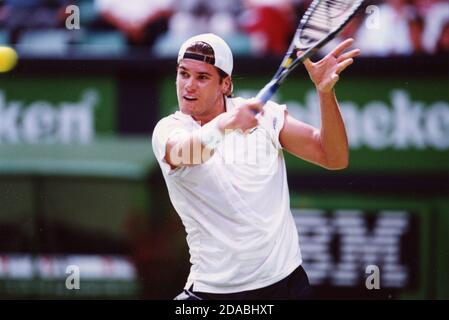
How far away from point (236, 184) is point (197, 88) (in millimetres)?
417

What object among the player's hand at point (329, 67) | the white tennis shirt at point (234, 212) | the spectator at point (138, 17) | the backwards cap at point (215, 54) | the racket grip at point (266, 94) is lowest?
the white tennis shirt at point (234, 212)

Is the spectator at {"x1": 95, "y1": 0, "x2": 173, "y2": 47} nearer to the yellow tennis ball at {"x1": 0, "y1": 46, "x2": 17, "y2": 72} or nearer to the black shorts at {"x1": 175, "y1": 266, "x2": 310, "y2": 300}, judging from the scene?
the yellow tennis ball at {"x1": 0, "y1": 46, "x2": 17, "y2": 72}

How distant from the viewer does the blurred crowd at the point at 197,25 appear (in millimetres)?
6863

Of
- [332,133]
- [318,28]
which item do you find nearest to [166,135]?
[332,133]

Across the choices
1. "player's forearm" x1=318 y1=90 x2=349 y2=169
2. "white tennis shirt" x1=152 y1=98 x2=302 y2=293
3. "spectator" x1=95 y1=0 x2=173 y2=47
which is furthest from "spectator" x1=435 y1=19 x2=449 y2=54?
"white tennis shirt" x1=152 y1=98 x2=302 y2=293

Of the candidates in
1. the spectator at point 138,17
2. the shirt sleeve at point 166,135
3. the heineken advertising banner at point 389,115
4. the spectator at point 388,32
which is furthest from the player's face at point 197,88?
the spectator at point 138,17

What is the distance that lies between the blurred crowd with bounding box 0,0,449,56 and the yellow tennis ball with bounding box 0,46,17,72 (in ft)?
0.27

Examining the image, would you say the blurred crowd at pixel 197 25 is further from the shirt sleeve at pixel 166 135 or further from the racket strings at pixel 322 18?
the shirt sleeve at pixel 166 135

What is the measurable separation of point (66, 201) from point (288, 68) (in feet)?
10.5

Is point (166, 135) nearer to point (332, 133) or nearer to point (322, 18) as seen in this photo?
point (332, 133)

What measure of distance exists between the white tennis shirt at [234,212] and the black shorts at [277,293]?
2cm

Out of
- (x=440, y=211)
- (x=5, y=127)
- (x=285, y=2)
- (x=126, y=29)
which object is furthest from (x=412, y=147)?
(x=5, y=127)

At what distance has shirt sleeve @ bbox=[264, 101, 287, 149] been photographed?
4289 mm

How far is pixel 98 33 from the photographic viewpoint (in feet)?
23.3
